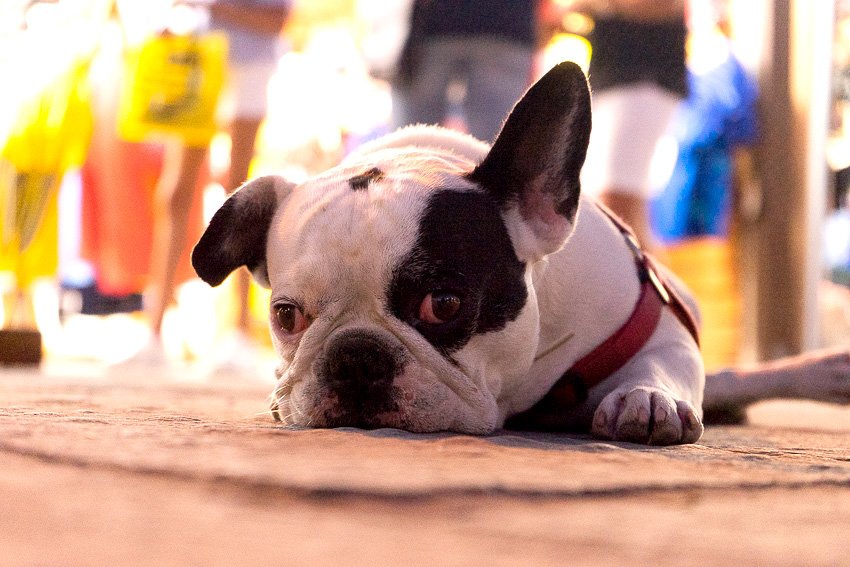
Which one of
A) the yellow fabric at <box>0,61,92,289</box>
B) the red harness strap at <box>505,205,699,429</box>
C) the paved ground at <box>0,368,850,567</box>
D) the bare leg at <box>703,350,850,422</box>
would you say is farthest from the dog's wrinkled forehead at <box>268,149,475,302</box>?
the yellow fabric at <box>0,61,92,289</box>

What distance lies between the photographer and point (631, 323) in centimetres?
161

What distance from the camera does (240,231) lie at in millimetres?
1638

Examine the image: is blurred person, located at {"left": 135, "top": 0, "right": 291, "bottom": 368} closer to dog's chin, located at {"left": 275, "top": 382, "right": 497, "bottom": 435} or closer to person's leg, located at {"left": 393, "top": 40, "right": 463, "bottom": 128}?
person's leg, located at {"left": 393, "top": 40, "right": 463, "bottom": 128}

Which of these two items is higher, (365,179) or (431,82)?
(431,82)

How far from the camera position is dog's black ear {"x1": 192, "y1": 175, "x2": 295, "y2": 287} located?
1626 mm

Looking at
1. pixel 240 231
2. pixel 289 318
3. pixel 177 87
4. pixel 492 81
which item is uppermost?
pixel 177 87

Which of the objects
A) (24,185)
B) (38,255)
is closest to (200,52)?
(24,185)

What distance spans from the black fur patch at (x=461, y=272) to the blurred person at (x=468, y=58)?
1738 millimetres

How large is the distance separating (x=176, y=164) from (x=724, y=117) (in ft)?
10.2

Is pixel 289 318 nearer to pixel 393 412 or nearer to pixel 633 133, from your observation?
pixel 393 412

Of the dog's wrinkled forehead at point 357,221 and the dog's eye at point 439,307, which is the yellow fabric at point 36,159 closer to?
the dog's wrinkled forehead at point 357,221

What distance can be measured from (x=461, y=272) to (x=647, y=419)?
1.22 ft

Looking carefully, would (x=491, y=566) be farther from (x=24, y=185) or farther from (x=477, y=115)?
(x=24, y=185)

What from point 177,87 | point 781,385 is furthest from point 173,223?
point 781,385
